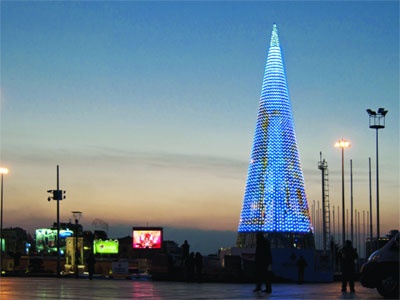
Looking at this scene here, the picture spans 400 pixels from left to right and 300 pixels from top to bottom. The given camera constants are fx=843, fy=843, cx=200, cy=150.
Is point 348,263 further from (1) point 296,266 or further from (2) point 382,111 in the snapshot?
(2) point 382,111

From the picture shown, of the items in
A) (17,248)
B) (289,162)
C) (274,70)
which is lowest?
(17,248)

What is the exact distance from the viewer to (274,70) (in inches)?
3703

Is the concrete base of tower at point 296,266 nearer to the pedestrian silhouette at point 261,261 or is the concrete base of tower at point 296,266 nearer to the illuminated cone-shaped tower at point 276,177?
the pedestrian silhouette at point 261,261

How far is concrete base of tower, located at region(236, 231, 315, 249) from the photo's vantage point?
9638cm

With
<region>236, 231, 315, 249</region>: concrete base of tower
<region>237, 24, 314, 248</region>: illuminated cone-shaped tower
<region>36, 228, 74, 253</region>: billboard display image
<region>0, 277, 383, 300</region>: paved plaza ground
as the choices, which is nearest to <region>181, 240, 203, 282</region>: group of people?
<region>0, 277, 383, 300</region>: paved plaza ground

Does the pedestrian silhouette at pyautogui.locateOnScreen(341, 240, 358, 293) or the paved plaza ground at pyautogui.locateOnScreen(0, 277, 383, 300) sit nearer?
the paved plaza ground at pyautogui.locateOnScreen(0, 277, 383, 300)

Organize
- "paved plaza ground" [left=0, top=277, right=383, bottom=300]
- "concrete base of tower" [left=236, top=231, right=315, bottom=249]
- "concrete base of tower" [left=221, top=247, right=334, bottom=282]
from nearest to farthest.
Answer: "paved plaza ground" [left=0, top=277, right=383, bottom=300], "concrete base of tower" [left=221, top=247, right=334, bottom=282], "concrete base of tower" [left=236, top=231, right=315, bottom=249]

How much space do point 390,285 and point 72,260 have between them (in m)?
88.4

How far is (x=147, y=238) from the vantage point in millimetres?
69062

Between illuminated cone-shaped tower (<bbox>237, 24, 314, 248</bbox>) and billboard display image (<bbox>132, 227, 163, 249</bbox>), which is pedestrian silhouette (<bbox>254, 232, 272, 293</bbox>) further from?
illuminated cone-shaped tower (<bbox>237, 24, 314, 248</bbox>)

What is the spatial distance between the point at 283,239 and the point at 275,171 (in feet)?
25.9

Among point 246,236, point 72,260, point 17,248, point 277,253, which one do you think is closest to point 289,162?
point 246,236

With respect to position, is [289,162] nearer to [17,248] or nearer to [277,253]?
[277,253]

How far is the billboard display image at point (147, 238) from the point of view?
6856 cm
